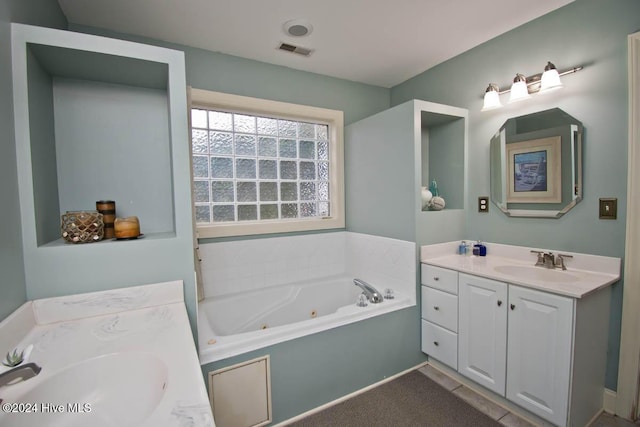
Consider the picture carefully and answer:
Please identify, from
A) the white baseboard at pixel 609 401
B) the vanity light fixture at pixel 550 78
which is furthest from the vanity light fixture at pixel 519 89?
the white baseboard at pixel 609 401

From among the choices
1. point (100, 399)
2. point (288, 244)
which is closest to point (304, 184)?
point (288, 244)

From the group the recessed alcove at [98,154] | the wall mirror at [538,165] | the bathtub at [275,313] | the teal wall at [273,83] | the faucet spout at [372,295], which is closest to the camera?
the recessed alcove at [98,154]

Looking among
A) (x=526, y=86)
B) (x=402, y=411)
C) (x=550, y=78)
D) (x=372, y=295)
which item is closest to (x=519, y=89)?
(x=526, y=86)

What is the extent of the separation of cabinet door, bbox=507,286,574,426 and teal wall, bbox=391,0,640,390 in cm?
55

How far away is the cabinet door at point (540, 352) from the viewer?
1518 millimetres

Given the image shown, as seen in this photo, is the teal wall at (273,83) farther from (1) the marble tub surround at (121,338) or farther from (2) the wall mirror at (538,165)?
(1) the marble tub surround at (121,338)

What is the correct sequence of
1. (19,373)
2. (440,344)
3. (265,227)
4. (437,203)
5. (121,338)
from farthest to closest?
1. (265,227)
2. (437,203)
3. (440,344)
4. (121,338)
5. (19,373)

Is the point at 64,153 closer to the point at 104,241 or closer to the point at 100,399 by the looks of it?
the point at 104,241

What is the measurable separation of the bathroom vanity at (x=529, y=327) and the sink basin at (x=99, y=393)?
6.04ft

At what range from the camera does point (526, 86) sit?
6.74ft

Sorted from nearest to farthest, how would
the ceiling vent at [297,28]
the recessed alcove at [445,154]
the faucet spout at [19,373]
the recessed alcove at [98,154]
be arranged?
the faucet spout at [19,373], the recessed alcove at [98,154], the ceiling vent at [297,28], the recessed alcove at [445,154]

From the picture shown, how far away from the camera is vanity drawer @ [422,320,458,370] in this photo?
2098mm

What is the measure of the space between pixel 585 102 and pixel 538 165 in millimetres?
452

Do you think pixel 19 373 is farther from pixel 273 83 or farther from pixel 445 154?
pixel 445 154
